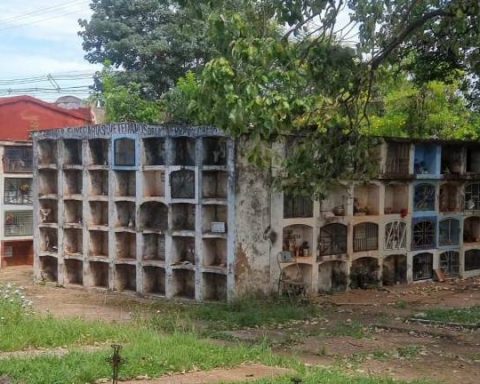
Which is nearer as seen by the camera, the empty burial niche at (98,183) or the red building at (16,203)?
the empty burial niche at (98,183)

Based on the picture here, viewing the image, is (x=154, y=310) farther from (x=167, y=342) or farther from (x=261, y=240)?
(x=167, y=342)

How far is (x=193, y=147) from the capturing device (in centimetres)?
1047

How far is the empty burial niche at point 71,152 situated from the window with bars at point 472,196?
23.1ft

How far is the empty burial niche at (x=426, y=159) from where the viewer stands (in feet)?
39.9

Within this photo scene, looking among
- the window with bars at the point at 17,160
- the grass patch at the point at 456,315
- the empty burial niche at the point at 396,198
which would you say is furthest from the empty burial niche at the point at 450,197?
the window with bars at the point at 17,160

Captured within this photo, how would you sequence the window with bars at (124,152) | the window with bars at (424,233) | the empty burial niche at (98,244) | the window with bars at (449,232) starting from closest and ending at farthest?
the window with bars at (124,152) < the empty burial niche at (98,244) < the window with bars at (424,233) < the window with bars at (449,232)

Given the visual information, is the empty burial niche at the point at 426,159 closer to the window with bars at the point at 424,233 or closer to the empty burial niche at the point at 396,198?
the empty burial niche at the point at 396,198

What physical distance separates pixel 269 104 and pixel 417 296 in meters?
5.76

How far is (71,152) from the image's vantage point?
39.4ft

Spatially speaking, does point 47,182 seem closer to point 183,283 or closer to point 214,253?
point 183,283

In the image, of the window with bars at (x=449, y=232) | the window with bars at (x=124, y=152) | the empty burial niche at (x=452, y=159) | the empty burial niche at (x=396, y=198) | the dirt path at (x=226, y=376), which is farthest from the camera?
the empty burial niche at (x=452, y=159)

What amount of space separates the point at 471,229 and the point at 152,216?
6139mm

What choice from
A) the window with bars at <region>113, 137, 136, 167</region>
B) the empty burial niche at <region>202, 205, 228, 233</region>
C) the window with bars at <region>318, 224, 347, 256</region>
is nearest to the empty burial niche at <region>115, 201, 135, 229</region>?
the window with bars at <region>113, 137, 136, 167</region>

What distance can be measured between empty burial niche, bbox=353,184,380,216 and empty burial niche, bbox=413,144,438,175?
1.03 metres
